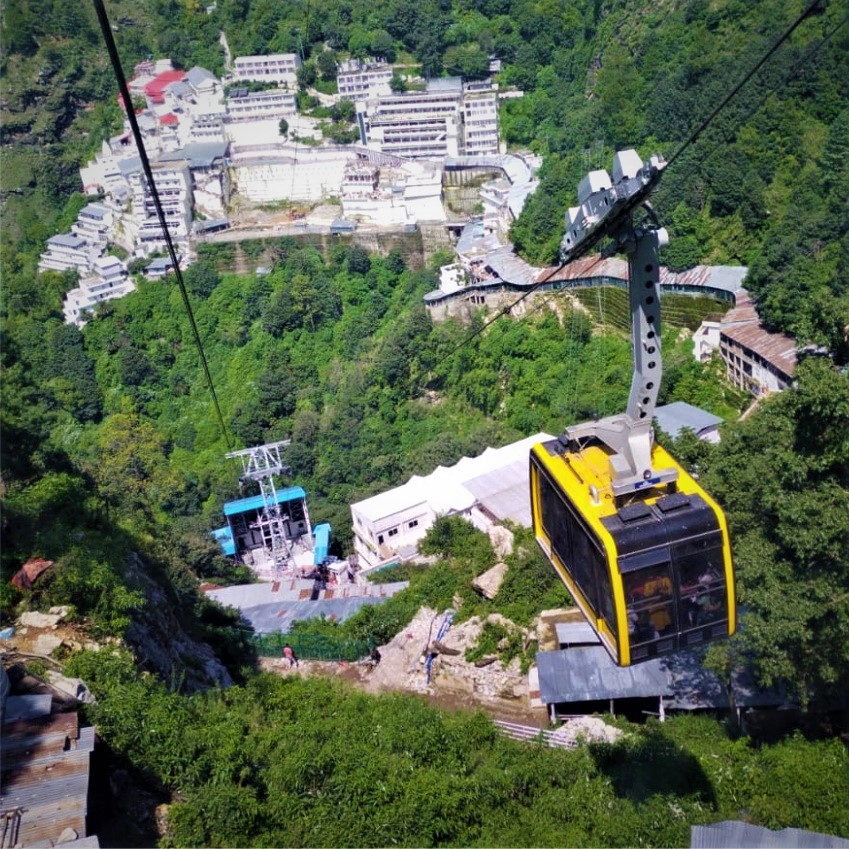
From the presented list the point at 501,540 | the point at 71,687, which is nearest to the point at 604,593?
the point at 71,687

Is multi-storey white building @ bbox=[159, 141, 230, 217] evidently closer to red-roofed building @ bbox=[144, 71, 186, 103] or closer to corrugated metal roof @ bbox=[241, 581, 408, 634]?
red-roofed building @ bbox=[144, 71, 186, 103]

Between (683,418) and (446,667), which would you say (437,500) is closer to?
(683,418)

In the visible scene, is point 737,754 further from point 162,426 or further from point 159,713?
point 162,426

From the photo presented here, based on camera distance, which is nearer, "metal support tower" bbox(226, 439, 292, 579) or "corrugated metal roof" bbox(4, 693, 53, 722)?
"corrugated metal roof" bbox(4, 693, 53, 722)

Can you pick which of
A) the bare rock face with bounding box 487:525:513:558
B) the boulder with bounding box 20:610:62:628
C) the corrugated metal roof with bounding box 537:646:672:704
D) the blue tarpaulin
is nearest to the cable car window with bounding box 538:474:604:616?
the corrugated metal roof with bounding box 537:646:672:704

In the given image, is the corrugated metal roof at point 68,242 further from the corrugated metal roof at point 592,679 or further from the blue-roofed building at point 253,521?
the corrugated metal roof at point 592,679
